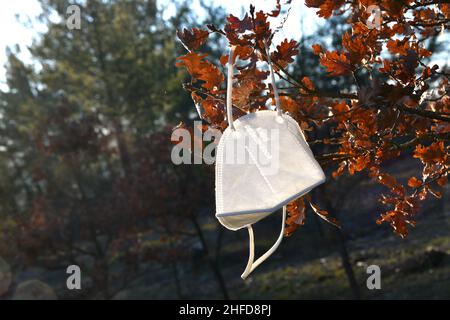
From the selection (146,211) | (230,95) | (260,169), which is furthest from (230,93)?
(146,211)

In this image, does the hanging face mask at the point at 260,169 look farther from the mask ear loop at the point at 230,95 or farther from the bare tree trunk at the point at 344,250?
the bare tree trunk at the point at 344,250

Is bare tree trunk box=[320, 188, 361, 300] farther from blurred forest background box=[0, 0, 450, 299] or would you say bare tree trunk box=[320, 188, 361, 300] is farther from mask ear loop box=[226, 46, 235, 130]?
mask ear loop box=[226, 46, 235, 130]

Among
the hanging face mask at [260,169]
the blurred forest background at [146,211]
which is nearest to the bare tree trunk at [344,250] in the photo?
the blurred forest background at [146,211]

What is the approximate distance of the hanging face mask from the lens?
64.6 inches

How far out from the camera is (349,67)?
1.91 meters

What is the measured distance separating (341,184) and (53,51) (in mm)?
11672

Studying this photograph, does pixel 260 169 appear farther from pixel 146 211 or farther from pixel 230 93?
pixel 146 211

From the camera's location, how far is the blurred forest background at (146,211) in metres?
8.88

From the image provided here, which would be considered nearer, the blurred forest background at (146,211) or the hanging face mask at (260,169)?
the hanging face mask at (260,169)

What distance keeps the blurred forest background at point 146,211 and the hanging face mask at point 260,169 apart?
1041 millimetres

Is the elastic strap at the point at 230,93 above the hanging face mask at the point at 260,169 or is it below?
above

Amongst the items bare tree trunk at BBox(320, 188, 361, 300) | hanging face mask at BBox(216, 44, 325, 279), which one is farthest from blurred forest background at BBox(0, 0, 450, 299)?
hanging face mask at BBox(216, 44, 325, 279)

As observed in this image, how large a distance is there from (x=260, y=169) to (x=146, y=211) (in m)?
7.71

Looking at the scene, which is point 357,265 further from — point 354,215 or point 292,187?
point 292,187
